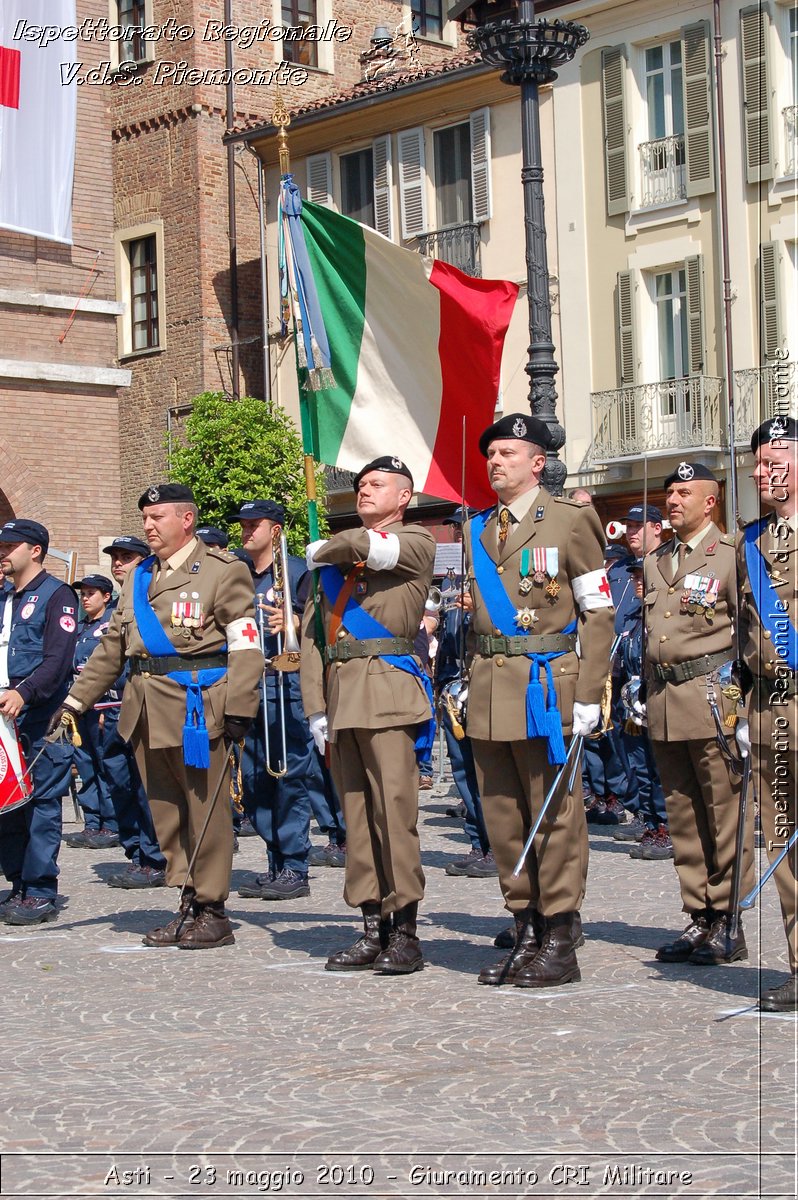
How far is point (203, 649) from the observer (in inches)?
344

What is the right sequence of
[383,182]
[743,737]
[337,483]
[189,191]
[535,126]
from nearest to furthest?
[743,737]
[535,126]
[383,182]
[337,483]
[189,191]

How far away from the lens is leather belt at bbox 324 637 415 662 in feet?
26.2

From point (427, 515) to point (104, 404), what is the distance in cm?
783

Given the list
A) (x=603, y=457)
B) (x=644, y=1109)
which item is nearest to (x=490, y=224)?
(x=603, y=457)

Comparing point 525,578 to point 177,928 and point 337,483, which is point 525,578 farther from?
point 337,483

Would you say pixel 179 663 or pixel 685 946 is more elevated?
pixel 179 663

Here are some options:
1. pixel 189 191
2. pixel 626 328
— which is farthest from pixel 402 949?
pixel 189 191

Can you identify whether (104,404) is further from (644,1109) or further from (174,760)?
(644,1109)

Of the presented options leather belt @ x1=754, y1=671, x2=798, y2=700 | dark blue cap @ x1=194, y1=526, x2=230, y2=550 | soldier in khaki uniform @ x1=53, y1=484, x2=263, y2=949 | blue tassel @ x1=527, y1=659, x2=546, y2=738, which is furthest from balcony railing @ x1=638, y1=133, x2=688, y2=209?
leather belt @ x1=754, y1=671, x2=798, y2=700

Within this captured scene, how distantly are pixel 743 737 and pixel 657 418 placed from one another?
22.3m

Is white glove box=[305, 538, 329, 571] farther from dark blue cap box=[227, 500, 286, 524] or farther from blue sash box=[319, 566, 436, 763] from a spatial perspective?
dark blue cap box=[227, 500, 286, 524]

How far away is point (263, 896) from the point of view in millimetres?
10250

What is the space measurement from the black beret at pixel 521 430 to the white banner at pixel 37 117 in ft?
55.7

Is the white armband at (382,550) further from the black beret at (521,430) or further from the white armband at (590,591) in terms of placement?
the white armband at (590,591)
